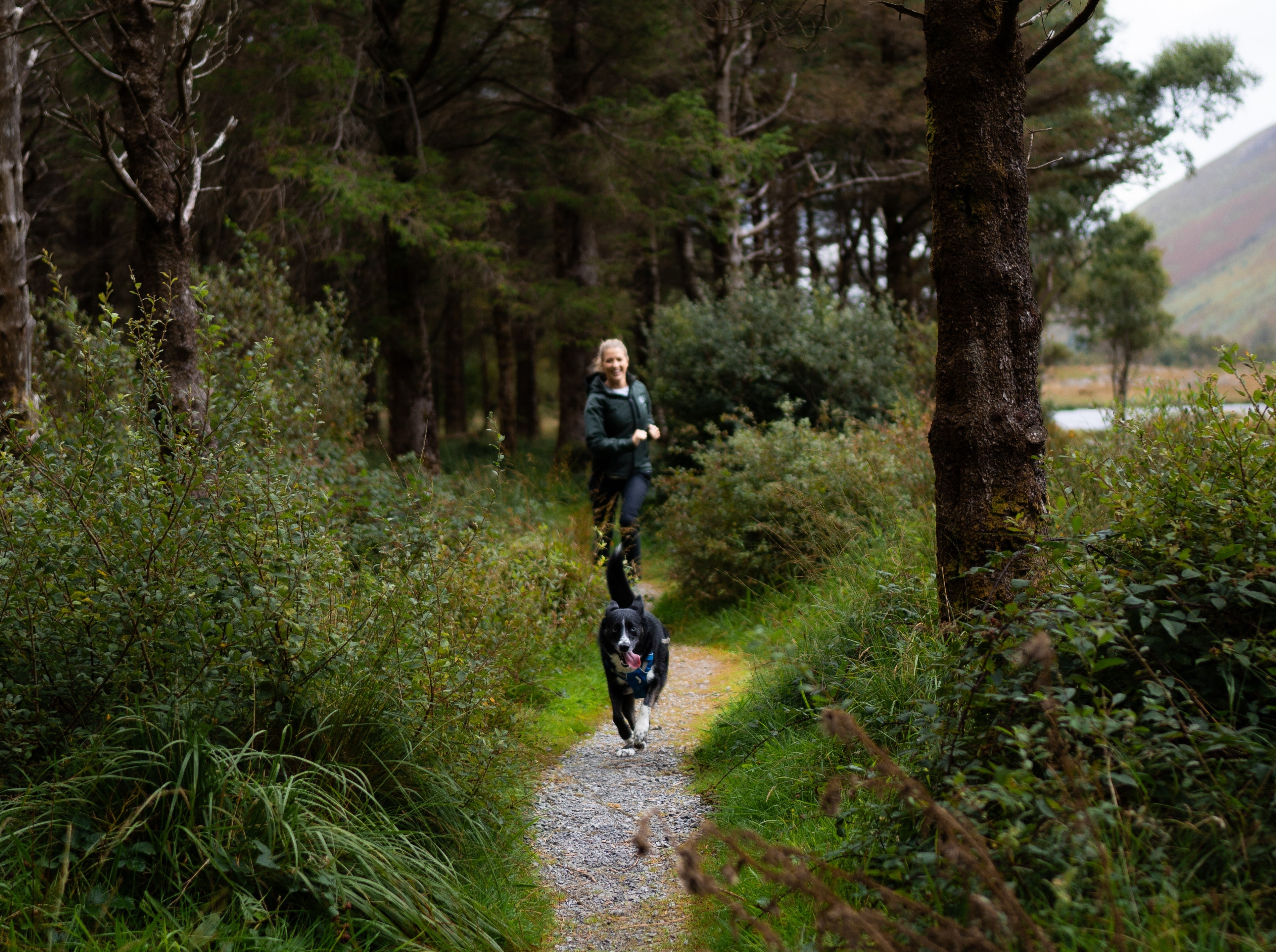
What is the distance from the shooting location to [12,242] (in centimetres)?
616

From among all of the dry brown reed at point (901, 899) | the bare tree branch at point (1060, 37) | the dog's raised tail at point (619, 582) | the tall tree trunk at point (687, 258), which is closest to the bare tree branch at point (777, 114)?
the tall tree trunk at point (687, 258)

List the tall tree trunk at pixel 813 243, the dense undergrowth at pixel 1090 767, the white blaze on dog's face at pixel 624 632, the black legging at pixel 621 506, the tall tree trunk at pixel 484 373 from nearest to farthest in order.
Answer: the dense undergrowth at pixel 1090 767 < the white blaze on dog's face at pixel 624 632 < the black legging at pixel 621 506 < the tall tree trunk at pixel 813 243 < the tall tree trunk at pixel 484 373

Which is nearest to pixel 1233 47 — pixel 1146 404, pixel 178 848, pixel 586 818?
pixel 1146 404

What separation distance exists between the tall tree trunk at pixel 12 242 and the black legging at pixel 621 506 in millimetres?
4308

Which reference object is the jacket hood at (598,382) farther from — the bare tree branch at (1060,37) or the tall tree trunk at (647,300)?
the tall tree trunk at (647,300)

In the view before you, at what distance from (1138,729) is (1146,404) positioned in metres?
4.64

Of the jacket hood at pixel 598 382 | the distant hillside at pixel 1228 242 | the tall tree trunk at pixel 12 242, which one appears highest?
the distant hillside at pixel 1228 242

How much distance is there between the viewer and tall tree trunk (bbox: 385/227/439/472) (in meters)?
13.5

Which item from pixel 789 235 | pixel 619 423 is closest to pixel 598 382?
pixel 619 423

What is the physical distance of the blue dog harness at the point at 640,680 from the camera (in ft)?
17.2

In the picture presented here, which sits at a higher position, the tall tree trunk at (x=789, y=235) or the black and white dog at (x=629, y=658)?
the tall tree trunk at (x=789, y=235)

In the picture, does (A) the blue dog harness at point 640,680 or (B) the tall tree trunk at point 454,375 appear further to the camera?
(B) the tall tree trunk at point 454,375

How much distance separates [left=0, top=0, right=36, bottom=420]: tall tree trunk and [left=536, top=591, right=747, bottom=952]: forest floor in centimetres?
451

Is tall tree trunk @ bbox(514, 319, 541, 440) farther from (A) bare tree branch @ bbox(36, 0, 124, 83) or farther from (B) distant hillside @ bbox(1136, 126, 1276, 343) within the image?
(B) distant hillside @ bbox(1136, 126, 1276, 343)
